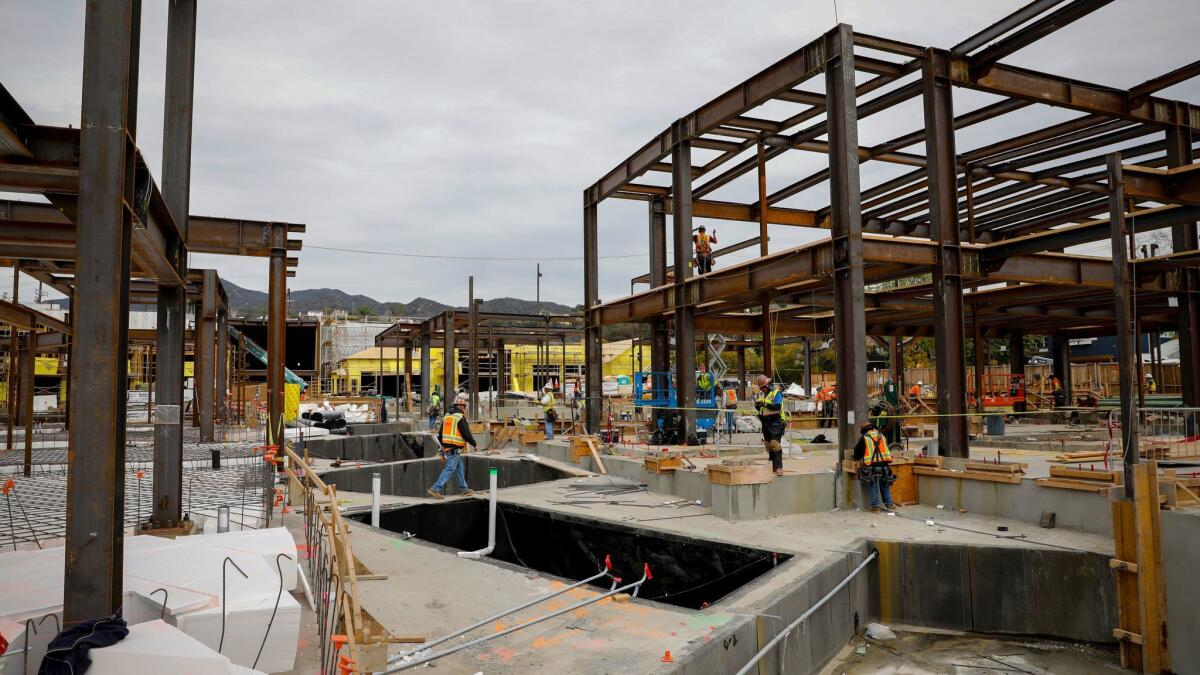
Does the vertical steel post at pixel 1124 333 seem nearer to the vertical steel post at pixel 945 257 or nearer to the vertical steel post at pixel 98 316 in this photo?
the vertical steel post at pixel 945 257

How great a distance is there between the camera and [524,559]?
46.4ft

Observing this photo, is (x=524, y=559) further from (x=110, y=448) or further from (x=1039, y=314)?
(x=1039, y=314)

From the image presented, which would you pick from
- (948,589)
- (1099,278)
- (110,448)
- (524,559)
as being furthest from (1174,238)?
(110,448)

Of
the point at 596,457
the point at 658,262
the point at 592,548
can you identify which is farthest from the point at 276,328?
the point at 658,262

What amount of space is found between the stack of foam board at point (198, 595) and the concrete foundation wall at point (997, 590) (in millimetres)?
8335

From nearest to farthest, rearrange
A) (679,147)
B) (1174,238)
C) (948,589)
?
(948,589) < (1174,238) < (679,147)

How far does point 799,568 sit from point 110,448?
7510 millimetres

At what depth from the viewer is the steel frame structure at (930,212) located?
14.2m

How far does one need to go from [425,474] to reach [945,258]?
14277mm

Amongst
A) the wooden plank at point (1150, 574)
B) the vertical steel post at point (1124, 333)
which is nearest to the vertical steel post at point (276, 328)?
the vertical steel post at point (1124, 333)

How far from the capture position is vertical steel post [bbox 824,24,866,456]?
13906mm

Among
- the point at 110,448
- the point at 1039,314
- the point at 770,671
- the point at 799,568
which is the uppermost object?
the point at 1039,314

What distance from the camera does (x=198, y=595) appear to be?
18.1 feet

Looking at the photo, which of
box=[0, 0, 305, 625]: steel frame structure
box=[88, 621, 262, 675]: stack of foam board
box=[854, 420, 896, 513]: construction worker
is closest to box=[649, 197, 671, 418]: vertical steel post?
box=[854, 420, 896, 513]: construction worker
